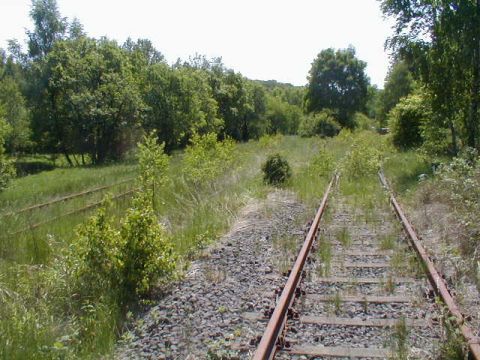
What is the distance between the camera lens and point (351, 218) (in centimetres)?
1053

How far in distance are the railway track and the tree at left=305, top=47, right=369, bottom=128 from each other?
220ft

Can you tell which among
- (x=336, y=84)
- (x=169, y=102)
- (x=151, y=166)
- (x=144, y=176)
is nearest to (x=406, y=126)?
(x=151, y=166)

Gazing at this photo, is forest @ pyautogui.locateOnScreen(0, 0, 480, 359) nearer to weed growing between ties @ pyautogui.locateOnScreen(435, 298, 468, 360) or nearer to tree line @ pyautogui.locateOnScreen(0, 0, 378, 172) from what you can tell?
tree line @ pyautogui.locateOnScreen(0, 0, 378, 172)

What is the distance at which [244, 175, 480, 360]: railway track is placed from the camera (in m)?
4.44

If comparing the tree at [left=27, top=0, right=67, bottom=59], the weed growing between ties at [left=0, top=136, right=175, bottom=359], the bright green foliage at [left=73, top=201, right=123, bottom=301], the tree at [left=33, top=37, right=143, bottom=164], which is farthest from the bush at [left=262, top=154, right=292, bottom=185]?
the tree at [left=27, top=0, right=67, bottom=59]

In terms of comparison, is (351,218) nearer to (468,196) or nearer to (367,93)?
(468,196)

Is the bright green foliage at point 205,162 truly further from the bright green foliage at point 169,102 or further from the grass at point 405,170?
the bright green foliage at point 169,102

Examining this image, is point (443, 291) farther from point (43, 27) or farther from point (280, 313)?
point (43, 27)

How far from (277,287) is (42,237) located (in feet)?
17.4

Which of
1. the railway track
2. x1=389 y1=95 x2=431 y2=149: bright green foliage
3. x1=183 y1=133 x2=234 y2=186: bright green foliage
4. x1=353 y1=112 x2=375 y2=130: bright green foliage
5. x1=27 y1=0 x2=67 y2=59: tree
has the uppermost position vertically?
x1=27 y1=0 x2=67 y2=59: tree

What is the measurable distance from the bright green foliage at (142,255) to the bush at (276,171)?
9012mm

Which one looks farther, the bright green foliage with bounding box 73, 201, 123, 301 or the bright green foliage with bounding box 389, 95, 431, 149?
the bright green foliage with bounding box 389, 95, 431, 149

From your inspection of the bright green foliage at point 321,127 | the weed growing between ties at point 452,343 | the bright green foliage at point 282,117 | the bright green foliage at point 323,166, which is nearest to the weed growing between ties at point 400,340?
the weed growing between ties at point 452,343

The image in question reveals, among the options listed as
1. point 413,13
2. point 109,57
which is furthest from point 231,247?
point 109,57
